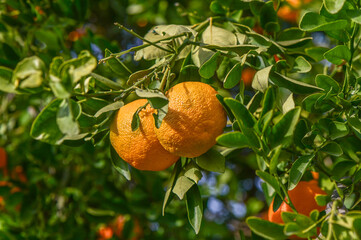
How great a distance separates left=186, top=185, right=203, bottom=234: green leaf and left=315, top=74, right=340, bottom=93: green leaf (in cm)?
36

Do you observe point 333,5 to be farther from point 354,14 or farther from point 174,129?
point 174,129

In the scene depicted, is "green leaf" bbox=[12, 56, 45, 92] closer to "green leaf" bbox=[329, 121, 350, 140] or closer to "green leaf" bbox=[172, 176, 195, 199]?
"green leaf" bbox=[172, 176, 195, 199]

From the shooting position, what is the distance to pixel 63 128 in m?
0.72

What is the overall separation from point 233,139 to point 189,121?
11cm

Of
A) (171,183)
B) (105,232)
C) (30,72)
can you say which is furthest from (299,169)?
(105,232)

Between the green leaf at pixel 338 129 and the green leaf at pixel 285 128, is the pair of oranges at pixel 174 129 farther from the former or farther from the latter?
the green leaf at pixel 338 129

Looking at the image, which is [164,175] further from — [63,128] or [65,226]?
[63,128]

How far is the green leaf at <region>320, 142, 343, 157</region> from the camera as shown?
896 mm

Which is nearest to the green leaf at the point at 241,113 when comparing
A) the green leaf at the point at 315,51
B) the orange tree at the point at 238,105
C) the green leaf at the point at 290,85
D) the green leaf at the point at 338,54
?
the orange tree at the point at 238,105

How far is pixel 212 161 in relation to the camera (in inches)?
38.4

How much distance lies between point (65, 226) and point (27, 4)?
0.90m

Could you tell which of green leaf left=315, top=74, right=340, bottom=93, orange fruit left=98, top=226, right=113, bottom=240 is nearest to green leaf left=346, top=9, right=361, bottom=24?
green leaf left=315, top=74, right=340, bottom=93

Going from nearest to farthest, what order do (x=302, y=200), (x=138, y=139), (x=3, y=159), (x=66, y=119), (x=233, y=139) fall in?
1. (x=66, y=119)
2. (x=233, y=139)
3. (x=138, y=139)
4. (x=302, y=200)
5. (x=3, y=159)

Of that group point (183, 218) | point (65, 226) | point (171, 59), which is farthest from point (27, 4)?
point (183, 218)
